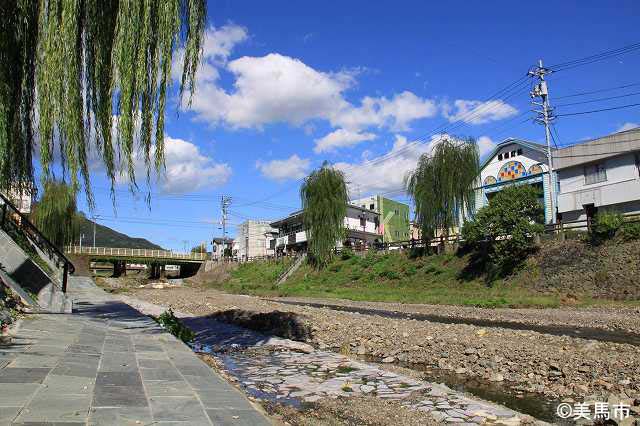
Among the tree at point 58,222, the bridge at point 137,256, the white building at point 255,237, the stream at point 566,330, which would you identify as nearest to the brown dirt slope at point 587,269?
the stream at point 566,330

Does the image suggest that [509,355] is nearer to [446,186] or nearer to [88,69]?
[88,69]

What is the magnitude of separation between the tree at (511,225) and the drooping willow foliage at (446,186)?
21.3 feet

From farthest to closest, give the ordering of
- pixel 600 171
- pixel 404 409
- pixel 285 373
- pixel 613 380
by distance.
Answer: pixel 600 171, pixel 285 373, pixel 613 380, pixel 404 409

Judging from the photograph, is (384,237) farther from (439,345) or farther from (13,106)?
(13,106)

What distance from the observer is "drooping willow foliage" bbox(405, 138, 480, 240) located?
41625 mm

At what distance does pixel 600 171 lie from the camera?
38.6 meters

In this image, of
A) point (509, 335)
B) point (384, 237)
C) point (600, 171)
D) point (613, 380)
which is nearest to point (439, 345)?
point (509, 335)

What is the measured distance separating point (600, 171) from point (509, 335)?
96.7ft

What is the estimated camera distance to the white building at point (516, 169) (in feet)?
143

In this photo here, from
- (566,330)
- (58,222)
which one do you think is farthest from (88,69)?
(58,222)

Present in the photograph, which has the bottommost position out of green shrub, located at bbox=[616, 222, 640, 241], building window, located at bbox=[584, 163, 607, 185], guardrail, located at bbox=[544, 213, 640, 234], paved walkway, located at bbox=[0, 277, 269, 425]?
paved walkway, located at bbox=[0, 277, 269, 425]

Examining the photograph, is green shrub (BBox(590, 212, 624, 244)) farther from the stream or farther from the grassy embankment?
the stream

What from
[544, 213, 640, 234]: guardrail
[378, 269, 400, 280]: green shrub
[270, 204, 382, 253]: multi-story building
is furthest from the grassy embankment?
[270, 204, 382, 253]: multi-story building

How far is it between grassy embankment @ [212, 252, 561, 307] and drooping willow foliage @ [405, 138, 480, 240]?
3.40 metres
